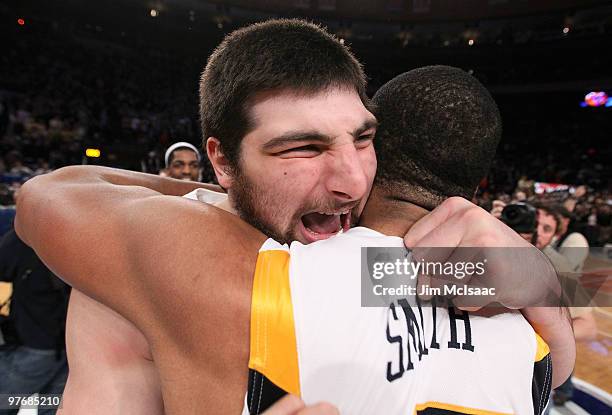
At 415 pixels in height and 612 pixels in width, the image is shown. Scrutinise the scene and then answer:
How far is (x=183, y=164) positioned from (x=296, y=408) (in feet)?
12.0

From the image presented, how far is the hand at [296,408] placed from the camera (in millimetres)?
647

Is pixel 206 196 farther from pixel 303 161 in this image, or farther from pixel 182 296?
pixel 182 296

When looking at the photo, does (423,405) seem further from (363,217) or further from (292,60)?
(292,60)

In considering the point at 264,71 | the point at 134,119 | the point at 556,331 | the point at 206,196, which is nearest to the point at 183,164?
the point at 206,196

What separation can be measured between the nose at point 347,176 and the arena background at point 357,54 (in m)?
10.7

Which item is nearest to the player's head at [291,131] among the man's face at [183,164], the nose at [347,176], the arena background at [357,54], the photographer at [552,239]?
the nose at [347,176]

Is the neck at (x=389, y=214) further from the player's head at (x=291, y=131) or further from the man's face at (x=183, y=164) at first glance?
the man's face at (x=183, y=164)

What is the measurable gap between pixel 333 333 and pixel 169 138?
14.4 meters

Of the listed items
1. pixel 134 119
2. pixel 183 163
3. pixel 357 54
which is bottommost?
pixel 183 163

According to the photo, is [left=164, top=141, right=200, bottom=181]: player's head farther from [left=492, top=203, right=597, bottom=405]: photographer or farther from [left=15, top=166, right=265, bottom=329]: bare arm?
[left=15, top=166, right=265, bottom=329]: bare arm

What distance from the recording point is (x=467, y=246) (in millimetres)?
742

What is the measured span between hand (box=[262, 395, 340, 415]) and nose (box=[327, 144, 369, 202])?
0.42 m

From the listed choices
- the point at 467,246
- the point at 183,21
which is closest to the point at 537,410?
the point at 467,246

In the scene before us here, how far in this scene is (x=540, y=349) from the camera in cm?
87
